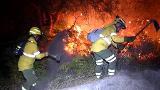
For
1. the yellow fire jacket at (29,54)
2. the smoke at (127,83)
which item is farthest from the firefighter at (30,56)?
the smoke at (127,83)

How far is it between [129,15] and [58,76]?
478 centimetres

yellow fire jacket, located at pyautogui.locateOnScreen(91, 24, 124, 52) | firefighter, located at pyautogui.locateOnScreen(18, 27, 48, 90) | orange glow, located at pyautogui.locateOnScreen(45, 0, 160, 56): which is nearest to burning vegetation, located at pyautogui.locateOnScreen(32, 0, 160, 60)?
orange glow, located at pyautogui.locateOnScreen(45, 0, 160, 56)

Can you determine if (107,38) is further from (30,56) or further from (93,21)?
(93,21)

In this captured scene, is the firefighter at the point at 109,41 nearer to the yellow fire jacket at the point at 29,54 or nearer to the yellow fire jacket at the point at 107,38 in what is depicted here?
the yellow fire jacket at the point at 107,38

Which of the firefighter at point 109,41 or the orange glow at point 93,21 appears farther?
the orange glow at point 93,21

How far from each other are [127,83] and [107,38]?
1715 mm

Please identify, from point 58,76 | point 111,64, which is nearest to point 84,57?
point 58,76

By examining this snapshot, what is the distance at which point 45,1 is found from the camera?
1474 centimetres

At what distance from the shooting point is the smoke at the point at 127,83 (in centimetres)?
1055

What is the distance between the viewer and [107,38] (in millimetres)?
10914

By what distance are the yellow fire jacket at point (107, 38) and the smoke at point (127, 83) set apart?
1194 mm

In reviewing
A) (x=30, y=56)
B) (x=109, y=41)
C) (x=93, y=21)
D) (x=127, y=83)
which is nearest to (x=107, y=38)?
(x=109, y=41)

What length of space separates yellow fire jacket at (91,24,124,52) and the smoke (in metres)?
1.19

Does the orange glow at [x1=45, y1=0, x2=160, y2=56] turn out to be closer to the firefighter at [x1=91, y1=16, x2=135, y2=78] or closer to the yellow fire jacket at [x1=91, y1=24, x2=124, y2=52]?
the firefighter at [x1=91, y1=16, x2=135, y2=78]
